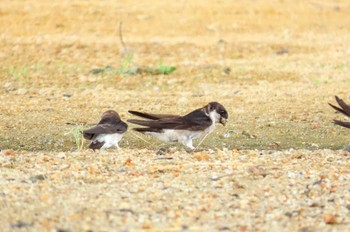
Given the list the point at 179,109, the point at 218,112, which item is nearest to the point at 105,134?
the point at 218,112

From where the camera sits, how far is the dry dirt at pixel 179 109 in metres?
5.88

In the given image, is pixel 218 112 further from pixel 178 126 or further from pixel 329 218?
pixel 329 218

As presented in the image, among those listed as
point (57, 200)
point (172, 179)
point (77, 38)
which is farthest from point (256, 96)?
point (57, 200)

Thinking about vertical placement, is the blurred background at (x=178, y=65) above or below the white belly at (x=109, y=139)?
below

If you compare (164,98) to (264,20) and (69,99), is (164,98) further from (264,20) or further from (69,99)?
(264,20)

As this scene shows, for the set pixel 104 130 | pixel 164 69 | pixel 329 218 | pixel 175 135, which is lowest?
pixel 164 69

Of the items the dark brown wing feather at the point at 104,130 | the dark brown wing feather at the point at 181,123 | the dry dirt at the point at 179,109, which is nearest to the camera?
the dry dirt at the point at 179,109

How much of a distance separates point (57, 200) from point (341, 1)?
1401 cm

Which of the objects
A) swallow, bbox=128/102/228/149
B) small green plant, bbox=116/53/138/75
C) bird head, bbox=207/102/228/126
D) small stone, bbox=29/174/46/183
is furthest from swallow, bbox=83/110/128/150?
small green plant, bbox=116/53/138/75

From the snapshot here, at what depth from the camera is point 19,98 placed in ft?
37.3

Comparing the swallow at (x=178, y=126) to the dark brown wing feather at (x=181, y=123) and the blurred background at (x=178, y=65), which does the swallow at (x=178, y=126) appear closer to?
the dark brown wing feather at (x=181, y=123)

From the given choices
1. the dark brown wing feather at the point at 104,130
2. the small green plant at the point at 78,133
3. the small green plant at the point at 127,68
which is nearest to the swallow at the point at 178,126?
the dark brown wing feather at the point at 104,130

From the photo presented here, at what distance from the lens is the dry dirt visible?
231 inches

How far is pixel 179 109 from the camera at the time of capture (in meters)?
10.9
